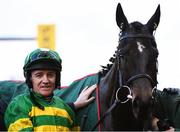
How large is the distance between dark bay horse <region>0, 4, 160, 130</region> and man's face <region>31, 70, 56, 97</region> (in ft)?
2.19

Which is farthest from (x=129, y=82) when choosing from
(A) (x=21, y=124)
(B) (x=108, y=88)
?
(A) (x=21, y=124)

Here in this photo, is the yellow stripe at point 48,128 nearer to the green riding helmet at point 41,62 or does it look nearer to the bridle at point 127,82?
the green riding helmet at point 41,62

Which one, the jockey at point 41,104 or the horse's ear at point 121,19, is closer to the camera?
the jockey at point 41,104

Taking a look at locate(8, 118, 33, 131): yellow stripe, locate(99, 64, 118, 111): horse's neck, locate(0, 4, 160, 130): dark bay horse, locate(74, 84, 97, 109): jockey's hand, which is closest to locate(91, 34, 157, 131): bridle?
locate(0, 4, 160, 130): dark bay horse

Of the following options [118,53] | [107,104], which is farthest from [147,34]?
[107,104]

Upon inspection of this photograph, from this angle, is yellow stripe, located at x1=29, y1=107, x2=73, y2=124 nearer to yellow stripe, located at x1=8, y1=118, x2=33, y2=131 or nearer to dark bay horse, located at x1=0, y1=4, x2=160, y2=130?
yellow stripe, located at x1=8, y1=118, x2=33, y2=131

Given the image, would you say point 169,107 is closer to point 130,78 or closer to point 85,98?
point 85,98

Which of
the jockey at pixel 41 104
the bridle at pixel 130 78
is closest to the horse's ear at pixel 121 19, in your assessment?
the bridle at pixel 130 78

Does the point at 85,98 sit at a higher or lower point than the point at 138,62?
lower

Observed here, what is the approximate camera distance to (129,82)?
4789 millimetres

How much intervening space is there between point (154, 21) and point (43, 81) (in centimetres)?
137

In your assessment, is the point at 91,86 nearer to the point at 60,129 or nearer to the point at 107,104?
the point at 107,104

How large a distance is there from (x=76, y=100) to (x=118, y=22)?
1.02m

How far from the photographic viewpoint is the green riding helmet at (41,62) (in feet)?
15.9
